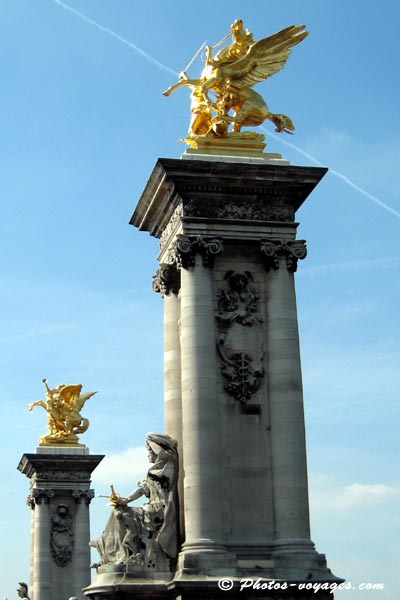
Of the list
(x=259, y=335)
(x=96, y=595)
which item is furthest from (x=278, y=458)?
(x=96, y=595)

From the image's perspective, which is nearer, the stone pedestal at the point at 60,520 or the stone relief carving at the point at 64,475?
the stone pedestal at the point at 60,520

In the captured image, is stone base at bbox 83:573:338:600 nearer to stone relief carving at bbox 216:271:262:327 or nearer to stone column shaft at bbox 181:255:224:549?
stone column shaft at bbox 181:255:224:549

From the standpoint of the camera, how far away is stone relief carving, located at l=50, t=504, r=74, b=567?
55344 millimetres

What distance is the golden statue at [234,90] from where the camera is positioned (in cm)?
3177

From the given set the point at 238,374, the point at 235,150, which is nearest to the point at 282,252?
the point at 235,150

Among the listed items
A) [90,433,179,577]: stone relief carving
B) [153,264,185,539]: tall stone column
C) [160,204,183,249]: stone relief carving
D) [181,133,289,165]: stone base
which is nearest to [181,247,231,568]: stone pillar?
[90,433,179,577]: stone relief carving

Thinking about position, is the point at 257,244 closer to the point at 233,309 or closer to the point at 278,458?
the point at 233,309

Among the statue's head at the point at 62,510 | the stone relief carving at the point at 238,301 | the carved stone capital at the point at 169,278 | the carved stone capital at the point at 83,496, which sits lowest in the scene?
the statue's head at the point at 62,510

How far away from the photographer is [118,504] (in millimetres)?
29281

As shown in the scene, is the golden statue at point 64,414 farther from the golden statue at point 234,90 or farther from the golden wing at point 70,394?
the golden statue at point 234,90

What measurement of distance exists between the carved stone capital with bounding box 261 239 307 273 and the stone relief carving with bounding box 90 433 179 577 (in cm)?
479

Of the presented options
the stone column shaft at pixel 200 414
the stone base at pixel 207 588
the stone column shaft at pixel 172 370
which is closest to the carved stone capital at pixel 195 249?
the stone column shaft at pixel 200 414

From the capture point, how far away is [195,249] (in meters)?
30.0

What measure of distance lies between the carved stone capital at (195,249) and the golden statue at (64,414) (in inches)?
1101
